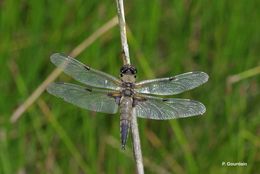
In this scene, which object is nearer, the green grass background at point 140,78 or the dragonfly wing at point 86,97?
the dragonfly wing at point 86,97

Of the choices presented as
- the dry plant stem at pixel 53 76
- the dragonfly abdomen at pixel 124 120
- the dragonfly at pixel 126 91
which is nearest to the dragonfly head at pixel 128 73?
the dragonfly at pixel 126 91

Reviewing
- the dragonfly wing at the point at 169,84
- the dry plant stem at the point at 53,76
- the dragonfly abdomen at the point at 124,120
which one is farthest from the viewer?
the dry plant stem at the point at 53,76

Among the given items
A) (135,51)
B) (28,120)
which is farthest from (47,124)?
(135,51)

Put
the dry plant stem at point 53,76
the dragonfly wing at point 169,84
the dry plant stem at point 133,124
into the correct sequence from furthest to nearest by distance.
Answer: the dry plant stem at point 53,76 < the dragonfly wing at point 169,84 < the dry plant stem at point 133,124

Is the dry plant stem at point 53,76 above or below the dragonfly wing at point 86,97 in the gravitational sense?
above

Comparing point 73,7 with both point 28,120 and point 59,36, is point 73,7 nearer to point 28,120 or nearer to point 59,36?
point 59,36

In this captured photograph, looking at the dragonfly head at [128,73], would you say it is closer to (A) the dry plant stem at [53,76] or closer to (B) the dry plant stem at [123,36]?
(B) the dry plant stem at [123,36]
